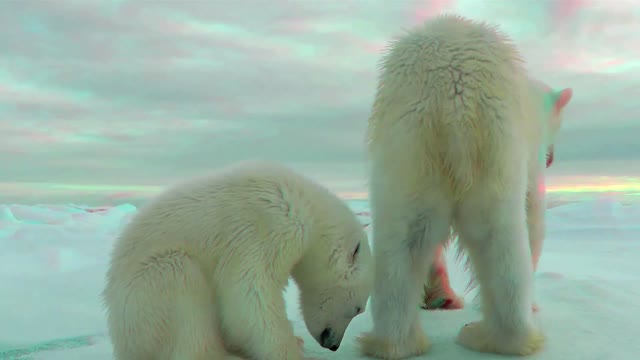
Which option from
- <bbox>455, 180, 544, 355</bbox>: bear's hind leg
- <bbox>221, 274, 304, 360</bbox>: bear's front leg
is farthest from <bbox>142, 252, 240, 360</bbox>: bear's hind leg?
<bbox>455, 180, 544, 355</bbox>: bear's hind leg

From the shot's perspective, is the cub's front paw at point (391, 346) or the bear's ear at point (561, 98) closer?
the cub's front paw at point (391, 346)

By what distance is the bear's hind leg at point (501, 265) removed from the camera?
3.04 metres

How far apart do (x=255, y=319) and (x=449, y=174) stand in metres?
1.29

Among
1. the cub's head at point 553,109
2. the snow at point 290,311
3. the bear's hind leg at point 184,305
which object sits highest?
the cub's head at point 553,109

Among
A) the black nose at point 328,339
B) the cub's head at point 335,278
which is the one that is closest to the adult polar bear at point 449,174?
the cub's head at point 335,278

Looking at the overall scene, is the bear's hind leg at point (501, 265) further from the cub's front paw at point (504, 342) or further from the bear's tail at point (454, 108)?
the bear's tail at point (454, 108)

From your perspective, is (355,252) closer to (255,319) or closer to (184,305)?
(255,319)

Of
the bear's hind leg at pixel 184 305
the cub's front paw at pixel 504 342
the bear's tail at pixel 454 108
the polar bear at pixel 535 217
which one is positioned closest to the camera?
the bear's hind leg at pixel 184 305

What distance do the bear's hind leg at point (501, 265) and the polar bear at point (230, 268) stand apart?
63 centimetres

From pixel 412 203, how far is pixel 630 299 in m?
2.99

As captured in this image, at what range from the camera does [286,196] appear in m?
3.00

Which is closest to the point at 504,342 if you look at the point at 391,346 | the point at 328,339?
the point at 391,346

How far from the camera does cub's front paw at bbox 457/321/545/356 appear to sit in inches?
129

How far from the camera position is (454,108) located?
115 inches
